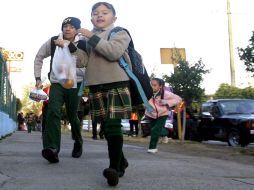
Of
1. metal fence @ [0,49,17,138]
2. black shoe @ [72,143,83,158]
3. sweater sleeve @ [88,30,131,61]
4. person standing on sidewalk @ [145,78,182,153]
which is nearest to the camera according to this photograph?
sweater sleeve @ [88,30,131,61]

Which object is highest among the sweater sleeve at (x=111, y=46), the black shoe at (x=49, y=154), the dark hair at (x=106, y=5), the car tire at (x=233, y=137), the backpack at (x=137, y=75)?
the dark hair at (x=106, y=5)

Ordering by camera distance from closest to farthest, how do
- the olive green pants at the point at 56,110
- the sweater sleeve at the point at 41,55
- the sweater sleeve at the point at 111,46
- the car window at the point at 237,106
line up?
the sweater sleeve at the point at 111,46
the olive green pants at the point at 56,110
the sweater sleeve at the point at 41,55
the car window at the point at 237,106

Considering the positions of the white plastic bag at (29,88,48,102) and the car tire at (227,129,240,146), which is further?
the car tire at (227,129,240,146)

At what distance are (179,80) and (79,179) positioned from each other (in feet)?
47.5

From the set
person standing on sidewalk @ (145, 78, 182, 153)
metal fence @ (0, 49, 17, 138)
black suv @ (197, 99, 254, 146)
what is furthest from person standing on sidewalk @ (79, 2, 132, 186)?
black suv @ (197, 99, 254, 146)

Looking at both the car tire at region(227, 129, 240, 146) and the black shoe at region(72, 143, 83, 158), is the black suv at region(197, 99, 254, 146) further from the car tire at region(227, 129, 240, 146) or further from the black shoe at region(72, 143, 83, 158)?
the black shoe at region(72, 143, 83, 158)

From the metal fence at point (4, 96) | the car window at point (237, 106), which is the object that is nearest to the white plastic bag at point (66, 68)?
the metal fence at point (4, 96)

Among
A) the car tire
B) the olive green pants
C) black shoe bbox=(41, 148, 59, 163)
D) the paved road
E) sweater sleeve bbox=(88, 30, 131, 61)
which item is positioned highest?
sweater sleeve bbox=(88, 30, 131, 61)

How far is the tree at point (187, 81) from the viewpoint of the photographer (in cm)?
1916

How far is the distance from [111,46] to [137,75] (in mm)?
393

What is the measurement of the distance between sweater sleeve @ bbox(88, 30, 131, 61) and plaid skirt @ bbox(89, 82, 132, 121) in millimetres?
279

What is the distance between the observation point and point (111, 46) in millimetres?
4578

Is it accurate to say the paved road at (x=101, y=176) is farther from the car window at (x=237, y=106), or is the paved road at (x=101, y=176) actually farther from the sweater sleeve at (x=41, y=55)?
the car window at (x=237, y=106)

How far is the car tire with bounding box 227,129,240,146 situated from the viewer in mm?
13992
